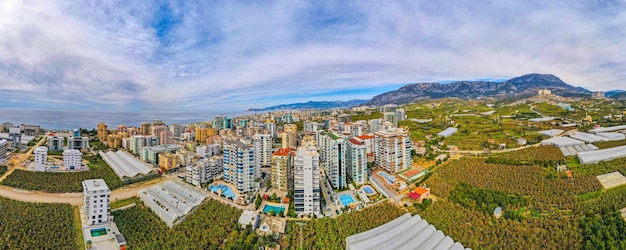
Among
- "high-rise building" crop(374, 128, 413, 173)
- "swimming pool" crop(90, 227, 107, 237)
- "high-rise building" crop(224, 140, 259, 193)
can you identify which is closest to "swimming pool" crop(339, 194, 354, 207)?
"high-rise building" crop(374, 128, 413, 173)

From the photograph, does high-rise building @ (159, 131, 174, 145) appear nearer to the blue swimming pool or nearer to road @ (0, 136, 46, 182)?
road @ (0, 136, 46, 182)

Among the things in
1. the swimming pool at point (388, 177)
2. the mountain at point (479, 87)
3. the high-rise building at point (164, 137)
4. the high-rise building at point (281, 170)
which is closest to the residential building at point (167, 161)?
the high-rise building at point (164, 137)

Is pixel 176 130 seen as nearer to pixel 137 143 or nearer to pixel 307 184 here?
pixel 137 143

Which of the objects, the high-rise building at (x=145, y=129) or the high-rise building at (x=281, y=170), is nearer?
the high-rise building at (x=281, y=170)

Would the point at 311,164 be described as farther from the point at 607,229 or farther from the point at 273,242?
the point at 607,229

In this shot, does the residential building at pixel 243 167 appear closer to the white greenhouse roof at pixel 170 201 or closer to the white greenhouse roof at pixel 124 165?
the white greenhouse roof at pixel 170 201

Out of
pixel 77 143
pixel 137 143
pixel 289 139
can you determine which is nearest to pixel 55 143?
pixel 77 143
